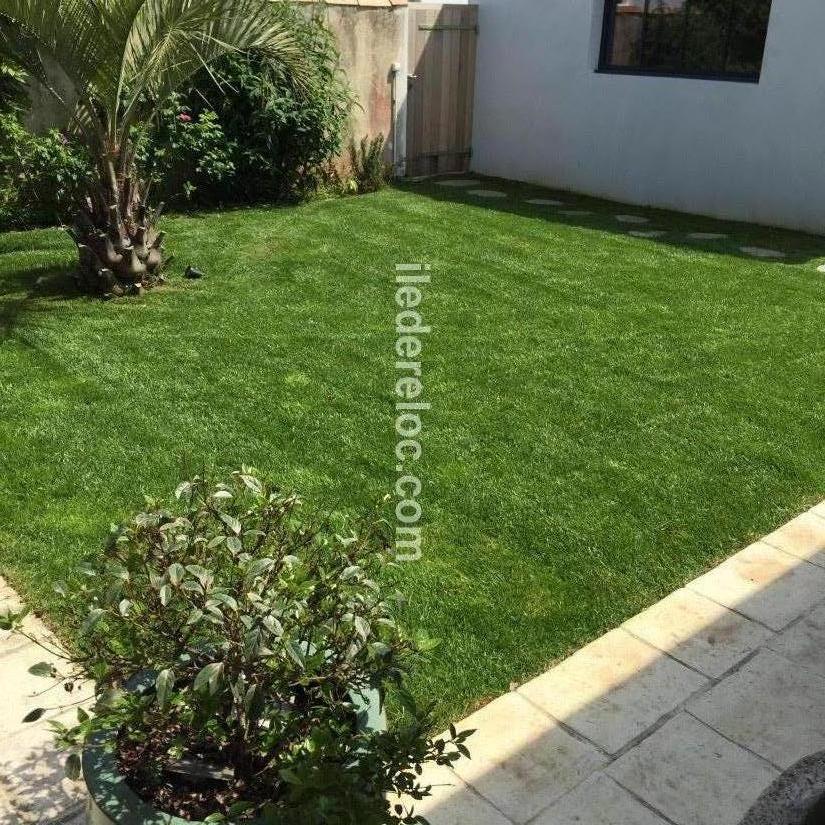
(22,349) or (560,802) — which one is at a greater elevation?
(22,349)

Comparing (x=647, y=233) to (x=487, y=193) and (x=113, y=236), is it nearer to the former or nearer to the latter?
(x=487, y=193)

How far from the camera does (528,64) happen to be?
40.4 ft

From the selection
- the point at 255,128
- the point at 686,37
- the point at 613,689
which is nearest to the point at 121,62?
the point at 255,128

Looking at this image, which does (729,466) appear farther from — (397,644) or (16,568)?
(16,568)

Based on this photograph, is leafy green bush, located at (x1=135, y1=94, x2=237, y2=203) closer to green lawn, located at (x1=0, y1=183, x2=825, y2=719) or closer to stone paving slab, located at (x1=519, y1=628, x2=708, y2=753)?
green lawn, located at (x1=0, y1=183, x2=825, y2=719)

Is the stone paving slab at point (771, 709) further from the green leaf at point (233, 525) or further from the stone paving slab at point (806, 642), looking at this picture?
the green leaf at point (233, 525)

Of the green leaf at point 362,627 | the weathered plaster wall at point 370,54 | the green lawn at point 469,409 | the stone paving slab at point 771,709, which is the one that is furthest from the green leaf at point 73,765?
the weathered plaster wall at point 370,54

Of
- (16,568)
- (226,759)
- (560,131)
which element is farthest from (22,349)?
(560,131)

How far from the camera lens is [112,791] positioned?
2.02 metres

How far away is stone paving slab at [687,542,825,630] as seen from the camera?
3723 millimetres

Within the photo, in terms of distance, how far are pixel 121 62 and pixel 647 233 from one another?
240 inches

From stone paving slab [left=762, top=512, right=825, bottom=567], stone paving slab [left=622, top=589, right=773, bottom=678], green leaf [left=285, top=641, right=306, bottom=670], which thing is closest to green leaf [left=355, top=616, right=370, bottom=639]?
green leaf [left=285, top=641, right=306, bottom=670]

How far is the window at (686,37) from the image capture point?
33.6ft

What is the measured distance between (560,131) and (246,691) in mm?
11455
